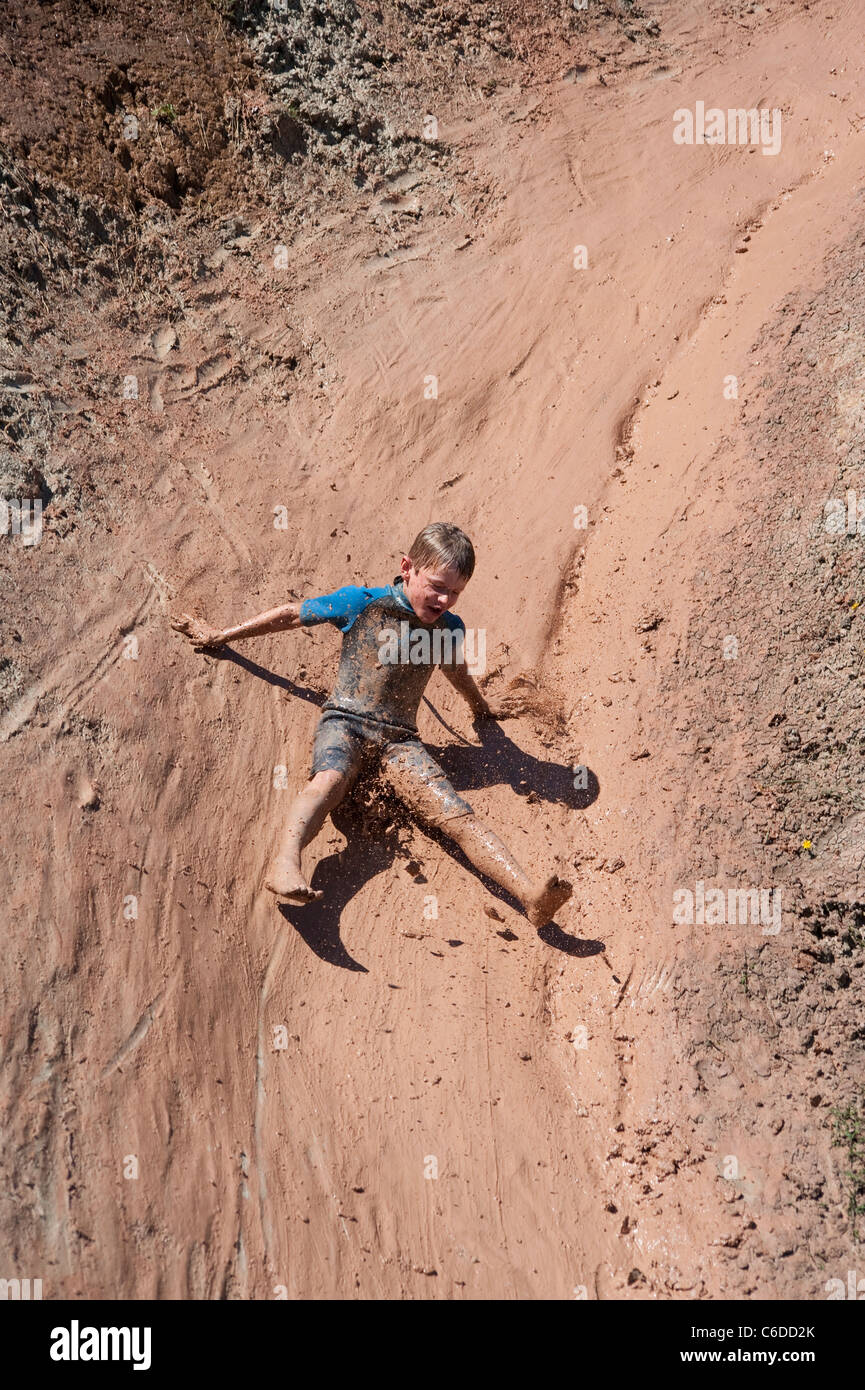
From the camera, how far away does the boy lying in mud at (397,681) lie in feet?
14.1

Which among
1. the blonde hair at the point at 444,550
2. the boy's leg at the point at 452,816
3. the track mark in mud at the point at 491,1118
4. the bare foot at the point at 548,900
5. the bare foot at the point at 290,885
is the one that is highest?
the blonde hair at the point at 444,550

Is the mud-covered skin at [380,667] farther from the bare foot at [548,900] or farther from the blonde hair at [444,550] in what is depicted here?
the bare foot at [548,900]

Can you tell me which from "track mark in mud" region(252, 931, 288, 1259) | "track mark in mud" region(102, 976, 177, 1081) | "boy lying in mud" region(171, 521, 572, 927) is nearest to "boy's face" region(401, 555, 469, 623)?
"boy lying in mud" region(171, 521, 572, 927)

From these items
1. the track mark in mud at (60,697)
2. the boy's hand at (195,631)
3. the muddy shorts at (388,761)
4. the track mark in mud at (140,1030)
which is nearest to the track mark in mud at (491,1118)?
the muddy shorts at (388,761)

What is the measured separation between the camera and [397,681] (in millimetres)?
4449

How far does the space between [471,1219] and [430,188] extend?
247 inches

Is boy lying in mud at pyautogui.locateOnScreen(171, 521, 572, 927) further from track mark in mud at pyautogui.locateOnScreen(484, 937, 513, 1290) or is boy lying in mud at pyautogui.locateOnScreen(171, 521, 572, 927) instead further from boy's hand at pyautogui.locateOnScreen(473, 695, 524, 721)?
boy's hand at pyautogui.locateOnScreen(473, 695, 524, 721)

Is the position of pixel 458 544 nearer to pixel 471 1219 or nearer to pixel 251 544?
pixel 251 544

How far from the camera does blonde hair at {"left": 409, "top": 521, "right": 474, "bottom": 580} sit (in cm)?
429

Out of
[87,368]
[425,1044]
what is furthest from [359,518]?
[425,1044]

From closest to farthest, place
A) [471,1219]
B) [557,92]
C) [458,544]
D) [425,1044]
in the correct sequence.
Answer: [471,1219]
[425,1044]
[458,544]
[557,92]

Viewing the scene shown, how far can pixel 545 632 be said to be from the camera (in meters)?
5.40

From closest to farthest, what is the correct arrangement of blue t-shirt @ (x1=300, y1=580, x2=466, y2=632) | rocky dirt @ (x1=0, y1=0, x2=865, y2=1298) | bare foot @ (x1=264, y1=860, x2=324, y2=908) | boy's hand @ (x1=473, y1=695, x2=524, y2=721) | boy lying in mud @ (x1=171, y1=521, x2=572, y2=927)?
rocky dirt @ (x1=0, y1=0, x2=865, y2=1298) → bare foot @ (x1=264, y1=860, x2=324, y2=908) → boy lying in mud @ (x1=171, y1=521, x2=572, y2=927) → blue t-shirt @ (x1=300, y1=580, x2=466, y2=632) → boy's hand @ (x1=473, y1=695, x2=524, y2=721)

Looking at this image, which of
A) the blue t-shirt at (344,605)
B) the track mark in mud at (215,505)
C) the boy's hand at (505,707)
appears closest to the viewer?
the blue t-shirt at (344,605)
